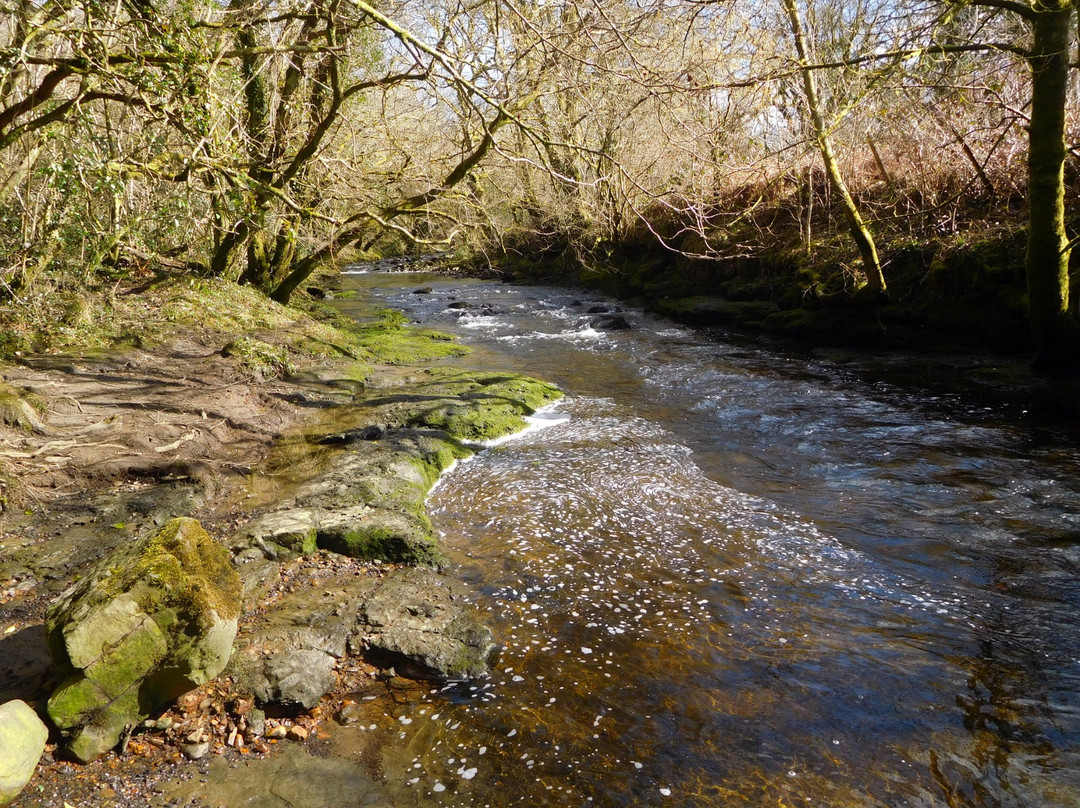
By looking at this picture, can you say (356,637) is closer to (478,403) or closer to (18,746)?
(18,746)

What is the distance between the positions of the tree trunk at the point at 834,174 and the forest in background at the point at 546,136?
0.16ft

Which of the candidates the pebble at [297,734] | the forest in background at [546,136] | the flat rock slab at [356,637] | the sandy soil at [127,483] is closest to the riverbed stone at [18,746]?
the sandy soil at [127,483]

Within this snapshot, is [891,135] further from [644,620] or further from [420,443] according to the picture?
[644,620]

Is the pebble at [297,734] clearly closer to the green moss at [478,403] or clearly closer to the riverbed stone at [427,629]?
the riverbed stone at [427,629]

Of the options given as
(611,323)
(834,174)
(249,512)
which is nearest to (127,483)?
(249,512)

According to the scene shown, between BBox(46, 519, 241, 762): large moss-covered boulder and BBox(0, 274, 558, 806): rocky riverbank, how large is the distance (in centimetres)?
13

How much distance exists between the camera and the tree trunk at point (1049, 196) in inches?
289

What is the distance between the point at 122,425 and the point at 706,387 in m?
7.87

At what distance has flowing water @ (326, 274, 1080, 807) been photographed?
10.4 feet

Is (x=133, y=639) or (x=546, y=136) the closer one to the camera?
(x=133, y=639)

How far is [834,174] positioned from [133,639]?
12014 millimetres

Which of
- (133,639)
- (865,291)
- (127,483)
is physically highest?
(865,291)

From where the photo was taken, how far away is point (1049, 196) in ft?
26.8

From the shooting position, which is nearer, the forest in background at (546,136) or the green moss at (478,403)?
the forest in background at (546,136)
